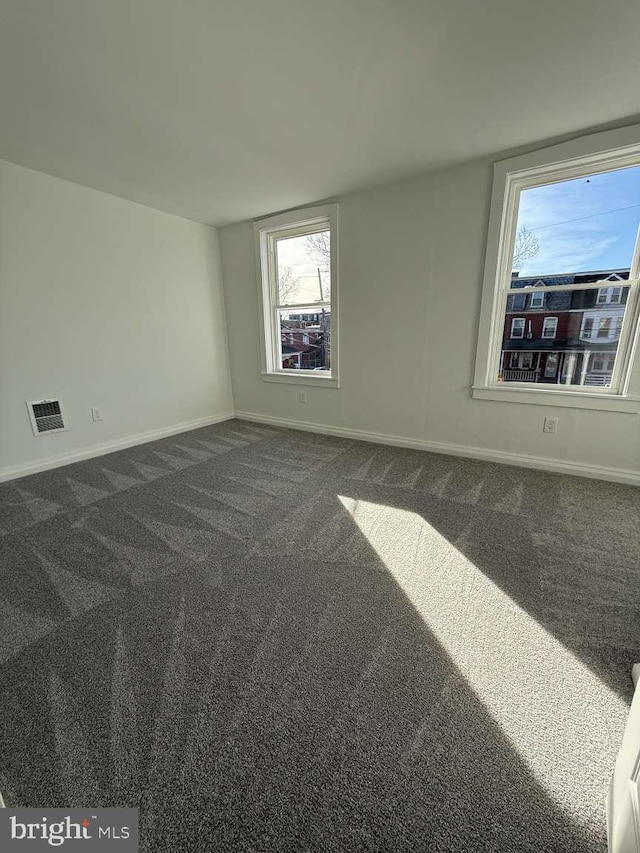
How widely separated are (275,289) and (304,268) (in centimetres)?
48

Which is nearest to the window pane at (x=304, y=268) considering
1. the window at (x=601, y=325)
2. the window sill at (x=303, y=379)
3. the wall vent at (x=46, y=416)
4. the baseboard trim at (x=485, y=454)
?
the window sill at (x=303, y=379)

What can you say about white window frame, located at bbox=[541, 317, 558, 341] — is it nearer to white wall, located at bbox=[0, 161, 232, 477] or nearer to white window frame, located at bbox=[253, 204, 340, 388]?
white window frame, located at bbox=[253, 204, 340, 388]

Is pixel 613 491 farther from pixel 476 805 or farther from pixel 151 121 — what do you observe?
pixel 151 121

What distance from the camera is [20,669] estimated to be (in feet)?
3.93

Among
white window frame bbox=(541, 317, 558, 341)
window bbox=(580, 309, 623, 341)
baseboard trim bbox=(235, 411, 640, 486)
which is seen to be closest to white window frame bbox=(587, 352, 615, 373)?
window bbox=(580, 309, 623, 341)

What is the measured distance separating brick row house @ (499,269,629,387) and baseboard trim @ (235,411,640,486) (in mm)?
650

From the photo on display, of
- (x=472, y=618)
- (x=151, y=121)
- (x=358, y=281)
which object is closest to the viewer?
(x=472, y=618)

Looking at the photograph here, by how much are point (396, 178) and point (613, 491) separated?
299 cm

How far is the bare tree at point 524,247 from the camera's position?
2551 millimetres

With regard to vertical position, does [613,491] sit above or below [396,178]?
below

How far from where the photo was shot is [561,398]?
260cm

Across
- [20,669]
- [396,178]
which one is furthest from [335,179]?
[20,669]

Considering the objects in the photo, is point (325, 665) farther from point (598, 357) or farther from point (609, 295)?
point (609, 295)

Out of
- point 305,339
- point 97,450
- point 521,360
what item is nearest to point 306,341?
point 305,339
